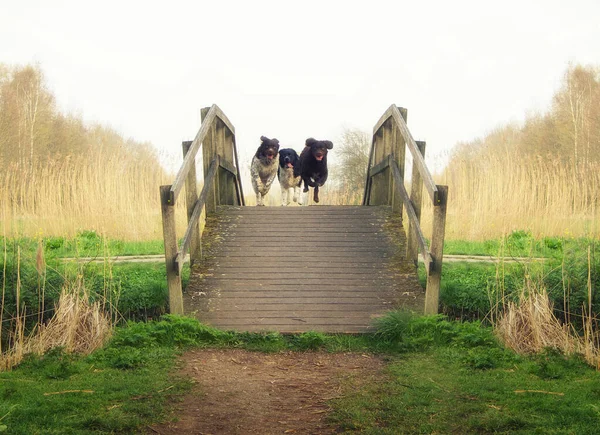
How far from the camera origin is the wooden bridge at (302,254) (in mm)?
7168

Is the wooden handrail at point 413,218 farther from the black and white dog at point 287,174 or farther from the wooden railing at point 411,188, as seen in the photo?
the black and white dog at point 287,174

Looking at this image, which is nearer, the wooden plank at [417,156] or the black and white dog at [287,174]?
the wooden plank at [417,156]

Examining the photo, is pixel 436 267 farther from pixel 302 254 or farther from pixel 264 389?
pixel 264 389

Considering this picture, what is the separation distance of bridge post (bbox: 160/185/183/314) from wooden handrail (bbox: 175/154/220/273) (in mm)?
59

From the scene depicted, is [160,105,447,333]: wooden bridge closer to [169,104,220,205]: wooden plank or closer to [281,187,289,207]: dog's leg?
[169,104,220,205]: wooden plank

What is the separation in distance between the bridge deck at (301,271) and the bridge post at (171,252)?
257 mm

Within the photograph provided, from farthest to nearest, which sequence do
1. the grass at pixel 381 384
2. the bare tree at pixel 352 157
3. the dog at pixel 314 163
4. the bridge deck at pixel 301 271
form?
1. the bare tree at pixel 352 157
2. the dog at pixel 314 163
3. the bridge deck at pixel 301 271
4. the grass at pixel 381 384

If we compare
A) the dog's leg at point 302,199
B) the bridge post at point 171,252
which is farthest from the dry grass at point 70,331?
the dog's leg at point 302,199

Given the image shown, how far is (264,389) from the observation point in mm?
5414

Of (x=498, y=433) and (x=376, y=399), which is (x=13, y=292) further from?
(x=498, y=433)

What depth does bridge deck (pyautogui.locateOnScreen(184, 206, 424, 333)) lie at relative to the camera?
23.9 feet

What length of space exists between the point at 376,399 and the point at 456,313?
2.92 metres

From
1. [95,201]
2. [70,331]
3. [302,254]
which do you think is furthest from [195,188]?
[95,201]

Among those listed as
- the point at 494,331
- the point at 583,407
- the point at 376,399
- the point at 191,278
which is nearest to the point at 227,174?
the point at 191,278
